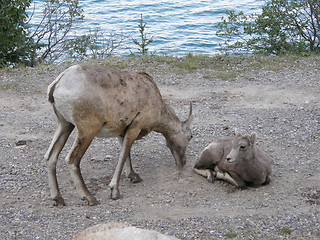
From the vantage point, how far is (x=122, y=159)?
7.98 meters

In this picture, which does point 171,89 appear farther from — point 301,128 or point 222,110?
point 301,128

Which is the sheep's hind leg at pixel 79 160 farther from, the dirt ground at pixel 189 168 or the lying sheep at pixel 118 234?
the lying sheep at pixel 118 234

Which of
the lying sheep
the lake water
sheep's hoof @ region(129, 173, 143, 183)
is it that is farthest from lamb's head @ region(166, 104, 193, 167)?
the lake water

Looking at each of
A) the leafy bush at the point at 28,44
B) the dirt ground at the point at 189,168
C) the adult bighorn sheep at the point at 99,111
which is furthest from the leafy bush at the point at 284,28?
the adult bighorn sheep at the point at 99,111

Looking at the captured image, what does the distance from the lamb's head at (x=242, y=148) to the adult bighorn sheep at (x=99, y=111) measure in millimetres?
1262

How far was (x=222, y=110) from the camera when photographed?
11.4 m

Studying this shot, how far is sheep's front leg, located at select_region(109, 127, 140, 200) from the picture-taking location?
7867 millimetres

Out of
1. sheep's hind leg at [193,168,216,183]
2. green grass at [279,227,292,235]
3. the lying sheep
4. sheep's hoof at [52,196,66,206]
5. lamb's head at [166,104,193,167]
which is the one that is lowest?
sheep's hind leg at [193,168,216,183]

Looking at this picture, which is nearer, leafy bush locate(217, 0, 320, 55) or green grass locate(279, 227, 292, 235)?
green grass locate(279, 227, 292, 235)

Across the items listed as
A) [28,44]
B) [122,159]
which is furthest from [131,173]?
[28,44]

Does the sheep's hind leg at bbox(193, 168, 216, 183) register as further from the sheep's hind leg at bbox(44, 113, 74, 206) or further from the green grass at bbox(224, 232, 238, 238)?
the sheep's hind leg at bbox(44, 113, 74, 206)

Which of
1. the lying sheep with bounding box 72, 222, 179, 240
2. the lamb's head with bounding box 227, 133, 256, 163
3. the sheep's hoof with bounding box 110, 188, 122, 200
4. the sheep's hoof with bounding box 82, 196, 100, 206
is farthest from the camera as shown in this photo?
the lamb's head with bounding box 227, 133, 256, 163

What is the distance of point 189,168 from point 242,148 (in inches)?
48.8

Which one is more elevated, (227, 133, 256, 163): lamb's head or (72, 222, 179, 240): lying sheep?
(72, 222, 179, 240): lying sheep
